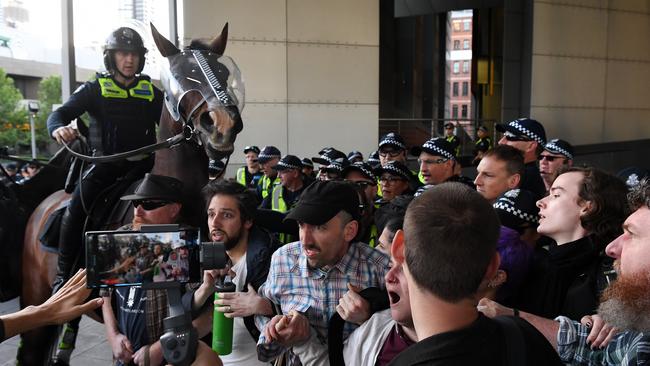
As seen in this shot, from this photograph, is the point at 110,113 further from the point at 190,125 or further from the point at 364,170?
the point at 364,170

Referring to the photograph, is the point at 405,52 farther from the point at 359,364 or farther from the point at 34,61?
the point at 34,61

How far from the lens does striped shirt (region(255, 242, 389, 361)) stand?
2621 mm

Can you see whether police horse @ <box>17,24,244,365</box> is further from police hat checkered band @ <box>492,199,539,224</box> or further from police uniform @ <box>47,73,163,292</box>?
police hat checkered band @ <box>492,199,539,224</box>

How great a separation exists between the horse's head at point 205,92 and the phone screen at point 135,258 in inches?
71.1

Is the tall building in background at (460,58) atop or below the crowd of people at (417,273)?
atop

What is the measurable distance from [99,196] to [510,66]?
45.9ft

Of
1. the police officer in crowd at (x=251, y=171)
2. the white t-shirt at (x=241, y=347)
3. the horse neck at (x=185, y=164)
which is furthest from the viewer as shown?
the police officer in crowd at (x=251, y=171)

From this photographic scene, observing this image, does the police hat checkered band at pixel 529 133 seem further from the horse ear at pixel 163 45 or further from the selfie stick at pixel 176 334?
the selfie stick at pixel 176 334

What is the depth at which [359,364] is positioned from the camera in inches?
88.4

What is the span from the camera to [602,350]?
1868 millimetres

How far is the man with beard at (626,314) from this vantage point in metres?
1.66

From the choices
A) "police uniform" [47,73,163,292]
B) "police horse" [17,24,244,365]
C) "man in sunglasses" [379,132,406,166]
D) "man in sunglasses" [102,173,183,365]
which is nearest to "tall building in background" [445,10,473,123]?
"man in sunglasses" [379,132,406,166]

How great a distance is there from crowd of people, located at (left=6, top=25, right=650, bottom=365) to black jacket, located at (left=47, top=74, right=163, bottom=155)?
0.7 inches

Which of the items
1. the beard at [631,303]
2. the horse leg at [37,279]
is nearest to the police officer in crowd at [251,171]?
the horse leg at [37,279]
